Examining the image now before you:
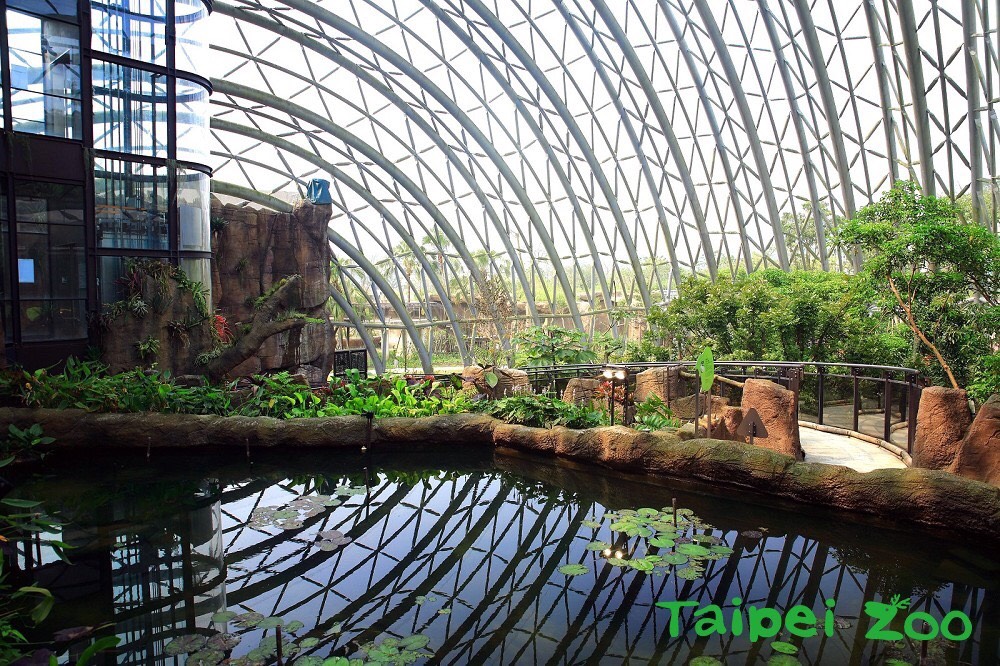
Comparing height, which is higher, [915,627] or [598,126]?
[598,126]

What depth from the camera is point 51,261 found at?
48.2ft

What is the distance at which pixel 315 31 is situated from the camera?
24391 mm

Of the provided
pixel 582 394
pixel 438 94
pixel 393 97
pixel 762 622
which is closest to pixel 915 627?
pixel 762 622

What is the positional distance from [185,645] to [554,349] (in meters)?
10.8

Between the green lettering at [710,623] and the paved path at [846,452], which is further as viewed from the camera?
the paved path at [846,452]

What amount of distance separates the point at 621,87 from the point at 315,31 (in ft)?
34.5

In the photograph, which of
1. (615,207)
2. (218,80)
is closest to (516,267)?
(615,207)

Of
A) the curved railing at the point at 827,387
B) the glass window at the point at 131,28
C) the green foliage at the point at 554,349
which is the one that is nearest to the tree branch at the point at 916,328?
the curved railing at the point at 827,387

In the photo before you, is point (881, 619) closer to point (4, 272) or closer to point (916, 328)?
point (916, 328)

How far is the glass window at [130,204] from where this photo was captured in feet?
50.8

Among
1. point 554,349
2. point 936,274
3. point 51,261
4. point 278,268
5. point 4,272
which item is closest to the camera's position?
point 936,274

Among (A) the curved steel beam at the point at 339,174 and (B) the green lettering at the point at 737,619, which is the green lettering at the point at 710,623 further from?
(A) the curved steel beam at the point at 339,174

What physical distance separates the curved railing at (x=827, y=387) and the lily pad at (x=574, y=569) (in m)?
5.30

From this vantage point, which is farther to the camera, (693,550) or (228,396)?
(228,396)
